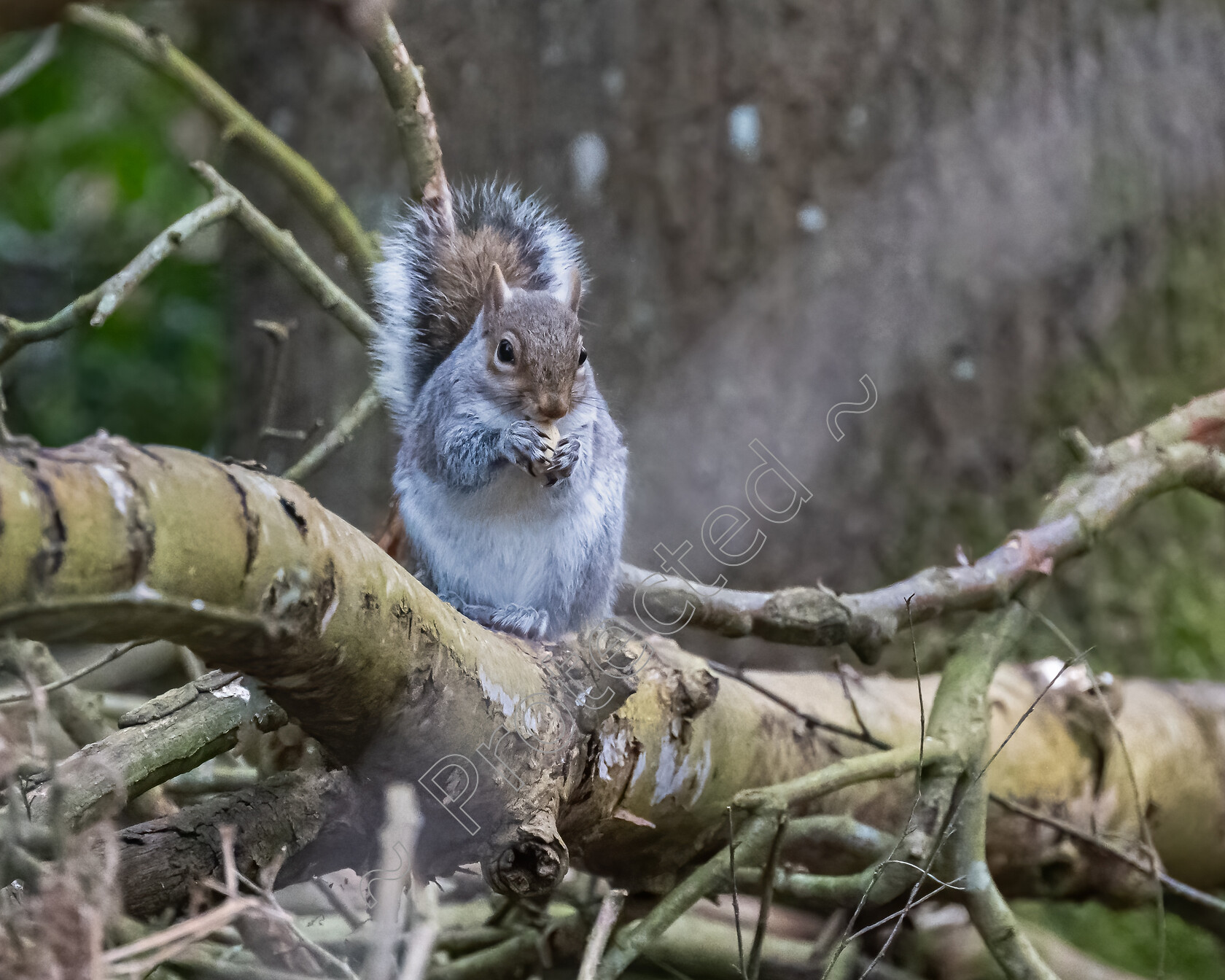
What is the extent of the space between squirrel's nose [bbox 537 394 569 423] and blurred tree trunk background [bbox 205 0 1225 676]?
700 millimetres

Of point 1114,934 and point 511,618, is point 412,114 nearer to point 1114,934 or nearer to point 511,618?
point 511,618

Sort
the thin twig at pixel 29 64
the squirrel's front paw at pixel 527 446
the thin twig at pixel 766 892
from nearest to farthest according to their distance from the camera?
the thin twig at pixel 766 892 → the squirrel's front paw at pixel 527 446 → the thin twig at pixel 29 64

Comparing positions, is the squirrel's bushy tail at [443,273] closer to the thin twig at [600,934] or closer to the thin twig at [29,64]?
the thin twig at [29,64]

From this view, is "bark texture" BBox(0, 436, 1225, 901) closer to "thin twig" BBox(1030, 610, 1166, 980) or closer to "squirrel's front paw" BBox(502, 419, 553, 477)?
"thin twig" BBox(1030, 610, 1166, 980)

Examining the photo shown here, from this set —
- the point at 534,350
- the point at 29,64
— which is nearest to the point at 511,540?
the point at 534,350

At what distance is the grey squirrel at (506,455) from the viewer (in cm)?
137

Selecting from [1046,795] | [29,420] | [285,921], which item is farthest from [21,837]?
[29,420]

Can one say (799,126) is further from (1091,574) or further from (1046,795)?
(1046,795)

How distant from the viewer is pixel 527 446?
1.34m

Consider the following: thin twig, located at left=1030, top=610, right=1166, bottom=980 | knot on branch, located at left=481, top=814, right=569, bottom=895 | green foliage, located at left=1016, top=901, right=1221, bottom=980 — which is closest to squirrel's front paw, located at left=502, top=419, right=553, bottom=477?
knot on branch, located at left=481, top=814, right=569, bottom=895

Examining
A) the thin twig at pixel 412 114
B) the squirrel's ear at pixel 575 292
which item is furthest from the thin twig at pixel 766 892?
the thin twig at pixel 412 114

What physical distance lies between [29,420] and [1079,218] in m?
2.70

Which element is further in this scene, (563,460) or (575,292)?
(575,292)

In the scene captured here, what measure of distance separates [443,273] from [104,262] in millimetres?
1835
